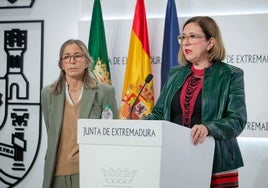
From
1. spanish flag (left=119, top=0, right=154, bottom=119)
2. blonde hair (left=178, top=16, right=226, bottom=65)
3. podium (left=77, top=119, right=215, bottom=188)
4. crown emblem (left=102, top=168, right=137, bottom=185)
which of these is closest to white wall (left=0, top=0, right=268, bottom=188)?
spanish flag (left=119, top=0, right=154, bottom=119)

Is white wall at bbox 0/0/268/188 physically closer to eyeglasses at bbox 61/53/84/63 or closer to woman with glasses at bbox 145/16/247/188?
eyeglasses at bbox 61/53/84/63

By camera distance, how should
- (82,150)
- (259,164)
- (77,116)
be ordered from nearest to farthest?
(82,150)
(77,116)
(259,164)

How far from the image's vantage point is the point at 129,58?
4.31m

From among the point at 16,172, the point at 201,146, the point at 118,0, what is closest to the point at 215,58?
the point at 201,146

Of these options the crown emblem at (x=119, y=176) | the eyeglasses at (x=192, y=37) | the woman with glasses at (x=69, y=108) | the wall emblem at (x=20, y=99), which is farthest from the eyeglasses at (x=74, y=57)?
the wall emblem at (x=20, y=99)

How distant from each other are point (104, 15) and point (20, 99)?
1232mm

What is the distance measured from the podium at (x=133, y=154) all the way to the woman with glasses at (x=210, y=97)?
0.24m

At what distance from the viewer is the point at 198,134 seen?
1.86 m

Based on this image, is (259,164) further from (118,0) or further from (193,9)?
(118,0)

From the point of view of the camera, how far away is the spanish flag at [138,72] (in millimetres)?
4164

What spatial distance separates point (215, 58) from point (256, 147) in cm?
212

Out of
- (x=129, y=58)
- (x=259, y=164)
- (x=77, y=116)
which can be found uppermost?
(x=129, y=58)

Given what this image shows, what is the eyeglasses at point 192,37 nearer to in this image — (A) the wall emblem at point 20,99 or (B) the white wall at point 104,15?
(B) the white wall at point 104,15

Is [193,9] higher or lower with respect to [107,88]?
higher
